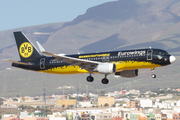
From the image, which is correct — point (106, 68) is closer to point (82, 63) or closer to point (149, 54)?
point (82, 63)

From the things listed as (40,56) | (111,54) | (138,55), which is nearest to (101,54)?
(111,54)

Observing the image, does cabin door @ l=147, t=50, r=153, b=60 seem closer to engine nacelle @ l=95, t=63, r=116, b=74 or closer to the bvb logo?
engine nacelle @ l=95, t=63, r=116, b=74

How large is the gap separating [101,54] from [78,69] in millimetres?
5492

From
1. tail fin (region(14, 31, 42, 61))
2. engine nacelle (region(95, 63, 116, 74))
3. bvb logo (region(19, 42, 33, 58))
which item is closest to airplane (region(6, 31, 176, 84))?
engine nacelle (region(95, 63, 116, 74))

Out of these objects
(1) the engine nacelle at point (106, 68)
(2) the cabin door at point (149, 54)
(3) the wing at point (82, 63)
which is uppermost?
(2) the cabin door at point (149, 54)

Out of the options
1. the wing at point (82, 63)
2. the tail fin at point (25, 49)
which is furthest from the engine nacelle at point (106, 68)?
the tail fin at point (25, 49)

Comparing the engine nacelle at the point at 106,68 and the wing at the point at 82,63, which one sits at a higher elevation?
the wing at the point at 82,63

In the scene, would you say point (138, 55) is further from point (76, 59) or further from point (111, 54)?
point (76, 59)

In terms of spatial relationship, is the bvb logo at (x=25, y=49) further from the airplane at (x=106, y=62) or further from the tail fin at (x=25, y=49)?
the airplane at (x=106, y=62)

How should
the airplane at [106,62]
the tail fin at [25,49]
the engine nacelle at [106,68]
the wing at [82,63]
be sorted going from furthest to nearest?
the tail fin at [25,49] → the wing at [82,63] → the airplane at [106,62] → the engine nacelle at [106,68]

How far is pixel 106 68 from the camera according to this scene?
7319 cm

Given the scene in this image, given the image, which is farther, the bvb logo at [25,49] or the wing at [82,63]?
the bvb logo at [25,49]

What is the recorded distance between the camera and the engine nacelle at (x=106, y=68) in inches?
2872

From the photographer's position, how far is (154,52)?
73812 mm
